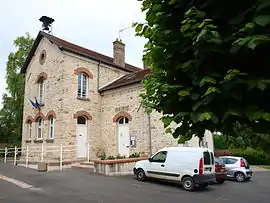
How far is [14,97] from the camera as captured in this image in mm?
30344

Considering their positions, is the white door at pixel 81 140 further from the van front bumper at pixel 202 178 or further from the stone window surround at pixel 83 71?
the van front bumper at pixel 202 178

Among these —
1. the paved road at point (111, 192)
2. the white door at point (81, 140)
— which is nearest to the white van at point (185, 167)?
the paved road at point (111, 192)

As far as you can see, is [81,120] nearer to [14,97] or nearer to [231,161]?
[231,161]

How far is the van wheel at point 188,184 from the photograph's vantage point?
1055 centimetres

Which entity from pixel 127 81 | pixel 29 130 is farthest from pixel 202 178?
pixel 29 130

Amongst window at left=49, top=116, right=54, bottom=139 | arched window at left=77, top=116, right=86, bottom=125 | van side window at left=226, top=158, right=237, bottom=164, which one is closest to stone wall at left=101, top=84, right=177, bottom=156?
arched window at left=77, top=116, right=86, bottom=125

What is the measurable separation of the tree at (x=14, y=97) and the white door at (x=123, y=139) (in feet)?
54.8

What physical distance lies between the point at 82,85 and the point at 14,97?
15.3 metres

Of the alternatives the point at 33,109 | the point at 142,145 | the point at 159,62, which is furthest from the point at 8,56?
the point at 159,62

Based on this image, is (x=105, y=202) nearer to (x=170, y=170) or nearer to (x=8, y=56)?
(x=170, y=170)

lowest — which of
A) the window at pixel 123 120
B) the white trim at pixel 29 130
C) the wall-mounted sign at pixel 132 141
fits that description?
the wall-mounted sign at pixel 132 141

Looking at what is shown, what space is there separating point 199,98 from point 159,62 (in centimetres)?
79

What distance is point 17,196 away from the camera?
8.99m

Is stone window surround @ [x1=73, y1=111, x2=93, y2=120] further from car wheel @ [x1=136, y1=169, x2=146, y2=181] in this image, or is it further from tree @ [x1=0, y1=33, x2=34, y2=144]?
tree @ [x1=0, y1=33, x2=34, y2=144]
